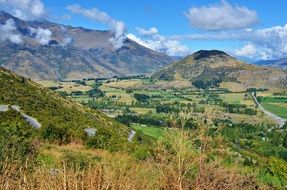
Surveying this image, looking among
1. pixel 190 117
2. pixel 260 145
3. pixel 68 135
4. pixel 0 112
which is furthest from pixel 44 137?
pixel 260 145

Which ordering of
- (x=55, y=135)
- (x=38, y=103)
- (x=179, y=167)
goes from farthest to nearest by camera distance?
(x=38, y=103)
(x=55, y=135)
(x=179, y=167)

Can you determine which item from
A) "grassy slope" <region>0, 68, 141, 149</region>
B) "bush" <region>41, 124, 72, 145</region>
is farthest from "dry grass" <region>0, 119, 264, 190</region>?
"grassy slope" <region>0, 68, 141, 149</region>

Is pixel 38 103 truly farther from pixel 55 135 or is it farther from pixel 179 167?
pixel 179 167

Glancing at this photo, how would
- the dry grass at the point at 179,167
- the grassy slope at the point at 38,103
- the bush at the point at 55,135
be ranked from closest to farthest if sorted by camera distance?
the dry grass at the point at 179,167
the bush at the point at 55,135
the grassy slope at the point at 38,103

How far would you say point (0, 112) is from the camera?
4900 centimetres

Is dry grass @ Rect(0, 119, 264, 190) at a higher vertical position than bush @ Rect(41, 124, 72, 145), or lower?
higher

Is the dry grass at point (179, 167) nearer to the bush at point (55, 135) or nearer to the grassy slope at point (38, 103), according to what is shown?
the bush at point (55, 135)

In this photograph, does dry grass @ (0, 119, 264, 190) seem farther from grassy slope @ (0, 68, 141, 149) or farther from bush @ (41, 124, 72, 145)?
grassy slope @ (0, 68, 141, 149)

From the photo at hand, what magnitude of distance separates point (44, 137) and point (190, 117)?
83.1 ft

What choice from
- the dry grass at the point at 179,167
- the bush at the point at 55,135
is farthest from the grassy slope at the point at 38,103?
the dry grass at the point at 179,167

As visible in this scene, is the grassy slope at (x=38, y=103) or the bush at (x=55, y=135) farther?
the grassy slope at (x=38, y=103)

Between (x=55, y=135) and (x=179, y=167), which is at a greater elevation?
(x=179, y=167)

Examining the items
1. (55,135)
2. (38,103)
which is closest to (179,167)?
(55,135)

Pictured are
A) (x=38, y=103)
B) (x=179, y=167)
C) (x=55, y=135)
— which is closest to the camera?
(x=179, y=167)
